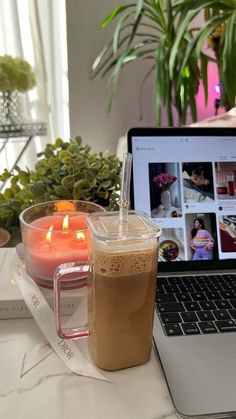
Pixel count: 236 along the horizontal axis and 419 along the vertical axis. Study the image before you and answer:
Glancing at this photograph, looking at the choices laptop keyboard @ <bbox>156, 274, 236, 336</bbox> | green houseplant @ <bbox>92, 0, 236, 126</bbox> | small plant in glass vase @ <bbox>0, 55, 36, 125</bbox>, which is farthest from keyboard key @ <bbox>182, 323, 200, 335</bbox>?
green houseplant @ <bbox>92, 0, 236, 126</bbox>

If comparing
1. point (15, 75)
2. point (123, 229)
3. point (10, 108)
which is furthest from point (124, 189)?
point (10, 108)

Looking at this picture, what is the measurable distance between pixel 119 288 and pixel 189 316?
17 centimetres

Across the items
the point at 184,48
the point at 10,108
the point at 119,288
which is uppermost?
the point at 184,48

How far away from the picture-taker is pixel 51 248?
1.69ft

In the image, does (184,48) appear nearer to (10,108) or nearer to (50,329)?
(10,108)

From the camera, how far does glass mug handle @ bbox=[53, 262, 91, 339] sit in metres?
0.41

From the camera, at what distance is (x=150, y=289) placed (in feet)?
1.31

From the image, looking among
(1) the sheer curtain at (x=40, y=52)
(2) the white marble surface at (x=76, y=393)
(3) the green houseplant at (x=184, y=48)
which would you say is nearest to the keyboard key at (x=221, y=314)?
(2) the white marble surface at (x=76, y=393)

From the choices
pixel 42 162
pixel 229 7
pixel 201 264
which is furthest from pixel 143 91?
pixel 201 264

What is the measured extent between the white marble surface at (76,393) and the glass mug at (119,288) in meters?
0.02

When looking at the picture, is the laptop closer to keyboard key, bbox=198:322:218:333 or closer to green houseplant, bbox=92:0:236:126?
keyboard key, bbox=198:322:218:333

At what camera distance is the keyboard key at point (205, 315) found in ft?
1.65

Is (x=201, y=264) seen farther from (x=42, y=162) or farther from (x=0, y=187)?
(x=0, y=187)

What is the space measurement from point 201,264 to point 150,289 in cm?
25
